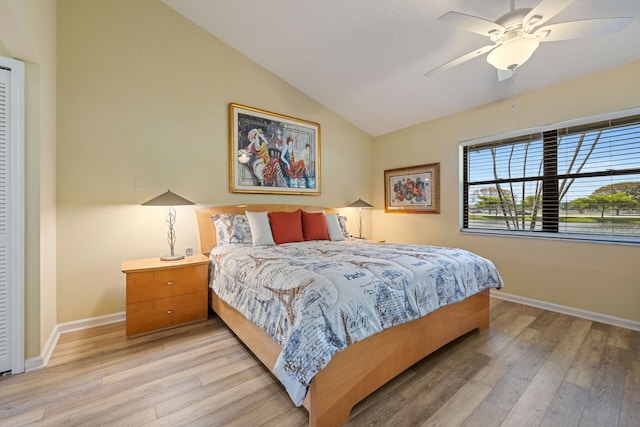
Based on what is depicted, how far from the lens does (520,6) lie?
213 cm

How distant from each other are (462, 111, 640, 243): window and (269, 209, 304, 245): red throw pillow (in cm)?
233

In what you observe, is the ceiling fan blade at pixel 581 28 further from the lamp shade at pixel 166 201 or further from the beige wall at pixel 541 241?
the lamp shade at pixel 166 201

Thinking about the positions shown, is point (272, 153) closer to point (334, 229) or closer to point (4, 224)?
point (334, 229)

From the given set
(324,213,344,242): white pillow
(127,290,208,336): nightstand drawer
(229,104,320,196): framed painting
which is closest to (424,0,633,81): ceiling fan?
(324,213,344,242): white pillow

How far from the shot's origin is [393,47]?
2.79 meters

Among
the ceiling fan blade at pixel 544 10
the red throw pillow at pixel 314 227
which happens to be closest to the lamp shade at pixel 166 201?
the red throw pillow at pixel 314 227

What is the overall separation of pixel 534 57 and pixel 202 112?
3499 millimetres

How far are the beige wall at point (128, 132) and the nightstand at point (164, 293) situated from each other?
425 millimetres

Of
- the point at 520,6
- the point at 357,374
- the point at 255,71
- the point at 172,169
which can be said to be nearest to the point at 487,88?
the point at 520,6

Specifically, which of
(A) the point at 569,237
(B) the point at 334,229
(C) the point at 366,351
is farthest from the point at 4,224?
(A) the point at 569,237

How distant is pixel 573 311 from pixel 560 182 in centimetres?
137

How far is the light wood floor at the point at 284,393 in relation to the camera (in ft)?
4.74

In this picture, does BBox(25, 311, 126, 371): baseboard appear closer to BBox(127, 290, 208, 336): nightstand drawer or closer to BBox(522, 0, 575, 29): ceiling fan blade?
BBox(127, 290, 208, 336): nightstand drawer

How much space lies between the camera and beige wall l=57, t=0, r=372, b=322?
97.5 inches
